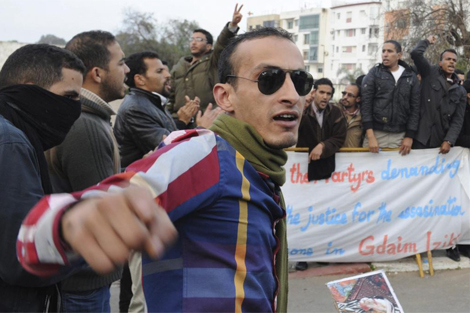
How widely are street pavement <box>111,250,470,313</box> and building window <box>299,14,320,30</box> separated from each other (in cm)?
10441

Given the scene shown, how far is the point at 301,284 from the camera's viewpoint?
541cm

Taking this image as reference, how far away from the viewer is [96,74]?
3297mm

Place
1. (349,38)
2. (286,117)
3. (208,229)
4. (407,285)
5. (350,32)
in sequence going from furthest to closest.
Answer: (349,38), (350,32), (407,285), (286,117), (208,229)

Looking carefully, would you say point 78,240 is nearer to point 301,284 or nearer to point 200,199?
point 200,199

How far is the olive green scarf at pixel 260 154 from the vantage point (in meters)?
1.63

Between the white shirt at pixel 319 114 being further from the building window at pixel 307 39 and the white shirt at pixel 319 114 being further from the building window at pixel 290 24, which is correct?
the building window at pixel 290 24

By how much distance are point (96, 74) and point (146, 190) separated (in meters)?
2.58

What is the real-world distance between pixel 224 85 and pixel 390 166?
4.49 meters

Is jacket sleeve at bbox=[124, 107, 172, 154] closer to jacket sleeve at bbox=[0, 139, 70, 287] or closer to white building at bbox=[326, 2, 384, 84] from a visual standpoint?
jacket sleeve at bbox=[0, 139, 70, 287]

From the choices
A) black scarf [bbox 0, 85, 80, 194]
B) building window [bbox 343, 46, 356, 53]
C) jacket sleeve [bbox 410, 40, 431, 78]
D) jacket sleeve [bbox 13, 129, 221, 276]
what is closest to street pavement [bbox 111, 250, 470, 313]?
jacket sleeve [bbox 410, 40, 431, 78]

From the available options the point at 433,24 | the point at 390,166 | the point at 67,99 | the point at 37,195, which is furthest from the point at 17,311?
the point at 433,24

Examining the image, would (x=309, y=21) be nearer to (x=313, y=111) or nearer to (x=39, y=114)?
(x=313, y=111)

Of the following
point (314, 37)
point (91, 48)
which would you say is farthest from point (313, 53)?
point (91, 48)

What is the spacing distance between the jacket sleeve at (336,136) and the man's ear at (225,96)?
155 inches
